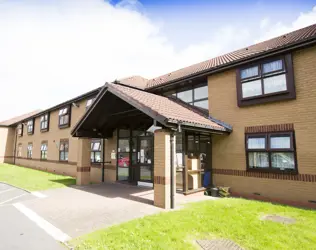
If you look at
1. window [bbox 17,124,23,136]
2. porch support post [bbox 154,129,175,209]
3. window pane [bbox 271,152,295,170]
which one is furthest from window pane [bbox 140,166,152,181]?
window [bbox 17,124,23,136]

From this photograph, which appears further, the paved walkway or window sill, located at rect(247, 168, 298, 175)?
window sill, located at rect(247, 168, 298, 175)

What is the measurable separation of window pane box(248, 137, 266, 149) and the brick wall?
29cm

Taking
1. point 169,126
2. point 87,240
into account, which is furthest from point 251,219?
point 87,240

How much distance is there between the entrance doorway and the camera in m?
10.7

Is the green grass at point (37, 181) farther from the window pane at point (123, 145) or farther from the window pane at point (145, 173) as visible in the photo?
the window pane at point (145, 173)

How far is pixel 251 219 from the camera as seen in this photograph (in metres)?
5.60

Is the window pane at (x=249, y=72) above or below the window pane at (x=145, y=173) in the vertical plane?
above

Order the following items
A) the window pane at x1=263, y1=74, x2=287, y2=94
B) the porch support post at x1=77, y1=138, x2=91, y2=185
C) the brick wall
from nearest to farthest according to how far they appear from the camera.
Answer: the brick wall → the window pane at x1=263, y1=74, x2=287, y2=94 → the porch support post at x1=77, y1=138, x2=91, y2=185

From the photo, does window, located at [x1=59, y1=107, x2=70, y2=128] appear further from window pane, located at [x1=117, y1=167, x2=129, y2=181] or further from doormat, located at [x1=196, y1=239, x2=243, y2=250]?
doormat, located at [x1=196, y1=239, x2=243, y2=250]

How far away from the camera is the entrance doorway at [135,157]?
1074 cm

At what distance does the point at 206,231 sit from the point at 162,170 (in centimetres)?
249

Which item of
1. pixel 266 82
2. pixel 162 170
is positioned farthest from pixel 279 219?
pixel 266 82

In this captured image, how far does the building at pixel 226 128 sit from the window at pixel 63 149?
5026 mm

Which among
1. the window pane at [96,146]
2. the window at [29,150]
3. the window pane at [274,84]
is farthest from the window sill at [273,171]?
the window at [29,150]
